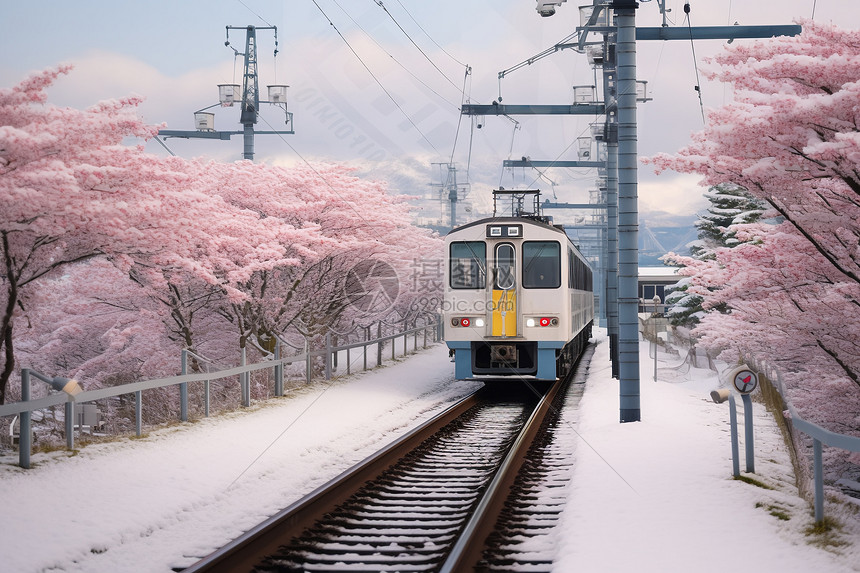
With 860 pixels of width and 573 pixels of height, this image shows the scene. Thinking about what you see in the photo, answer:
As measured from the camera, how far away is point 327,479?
8.25m

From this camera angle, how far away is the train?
15.2 meters

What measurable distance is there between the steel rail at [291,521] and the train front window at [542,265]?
6.52 metres

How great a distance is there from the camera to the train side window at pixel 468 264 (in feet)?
50.6

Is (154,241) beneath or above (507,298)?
above

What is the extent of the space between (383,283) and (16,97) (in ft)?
55.8

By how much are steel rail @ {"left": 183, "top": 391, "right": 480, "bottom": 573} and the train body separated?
6.04 m

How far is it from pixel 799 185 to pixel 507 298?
6.92 m

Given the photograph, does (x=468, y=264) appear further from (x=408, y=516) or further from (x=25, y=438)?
(x=408, y=516)

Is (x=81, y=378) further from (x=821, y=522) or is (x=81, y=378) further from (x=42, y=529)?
(x=821, y=522)

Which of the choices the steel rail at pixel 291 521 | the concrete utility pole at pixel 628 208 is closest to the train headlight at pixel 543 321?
the concrete utility pole at pixel 628 208

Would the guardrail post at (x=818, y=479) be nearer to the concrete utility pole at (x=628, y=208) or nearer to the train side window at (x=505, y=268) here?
the concrete utility pole at (x=628, y=208)

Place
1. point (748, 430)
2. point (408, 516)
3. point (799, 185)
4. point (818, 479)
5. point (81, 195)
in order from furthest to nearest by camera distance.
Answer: point (81, 195) < point (799, 185) < point (748, 430) < point (408, 516) < point (818, 479)

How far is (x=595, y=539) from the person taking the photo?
585 cm

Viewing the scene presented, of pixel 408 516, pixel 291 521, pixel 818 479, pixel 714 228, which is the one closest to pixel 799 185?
pixel 818 479
